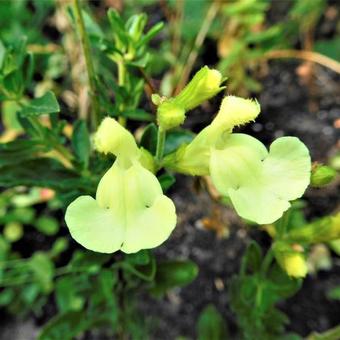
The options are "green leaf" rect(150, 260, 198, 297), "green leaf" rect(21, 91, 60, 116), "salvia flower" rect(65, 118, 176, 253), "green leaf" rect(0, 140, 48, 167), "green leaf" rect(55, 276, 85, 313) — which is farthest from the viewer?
"green leaf" rect(55, 276, 85, 313)

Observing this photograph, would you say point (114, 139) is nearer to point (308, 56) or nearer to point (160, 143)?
point (160, 143)

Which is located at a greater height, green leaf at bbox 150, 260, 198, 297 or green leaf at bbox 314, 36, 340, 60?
green leaf at bbox 314, 36, 340, 60

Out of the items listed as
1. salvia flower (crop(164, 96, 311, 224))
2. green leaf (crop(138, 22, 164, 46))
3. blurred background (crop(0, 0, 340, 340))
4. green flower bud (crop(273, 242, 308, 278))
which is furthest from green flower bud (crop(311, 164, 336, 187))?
blurred background (crop(0, 0, 340, 340))

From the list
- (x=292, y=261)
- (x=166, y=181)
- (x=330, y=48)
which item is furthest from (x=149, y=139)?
(x=330, y=48)

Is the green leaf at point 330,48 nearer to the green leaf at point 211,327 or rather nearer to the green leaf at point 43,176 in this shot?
the green leaf at point 211,327

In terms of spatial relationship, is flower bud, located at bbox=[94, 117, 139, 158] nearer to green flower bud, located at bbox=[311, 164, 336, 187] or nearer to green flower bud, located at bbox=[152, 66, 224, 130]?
green flower bud, located at bbox=[152, 66, 224, 130]

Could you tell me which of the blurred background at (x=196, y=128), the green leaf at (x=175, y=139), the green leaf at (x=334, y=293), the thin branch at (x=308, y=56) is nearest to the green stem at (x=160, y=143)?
the green leaf at (x=175, y=139)
